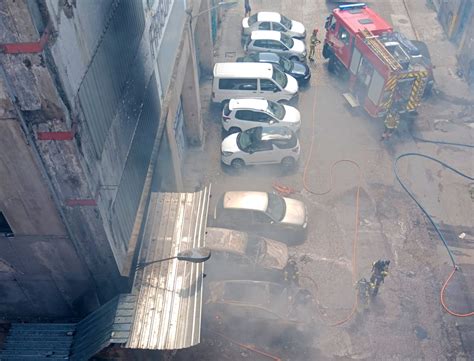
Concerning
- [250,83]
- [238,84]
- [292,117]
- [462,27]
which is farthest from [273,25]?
[462,27]

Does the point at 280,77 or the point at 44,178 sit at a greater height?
the point at 44,178

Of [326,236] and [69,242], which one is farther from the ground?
[69,242]

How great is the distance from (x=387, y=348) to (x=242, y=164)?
8532 mm

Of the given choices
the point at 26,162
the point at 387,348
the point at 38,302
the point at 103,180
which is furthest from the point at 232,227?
the point at 26,162

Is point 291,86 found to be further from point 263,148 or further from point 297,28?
point 297,28

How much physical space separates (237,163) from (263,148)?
1.24 meters

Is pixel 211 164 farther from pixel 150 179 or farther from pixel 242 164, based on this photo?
pixel 150 179

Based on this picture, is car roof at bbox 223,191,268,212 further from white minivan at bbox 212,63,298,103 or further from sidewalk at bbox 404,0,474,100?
sidewalk at bbox 404,0,474,100

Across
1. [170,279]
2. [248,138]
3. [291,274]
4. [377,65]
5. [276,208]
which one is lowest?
[291,274]

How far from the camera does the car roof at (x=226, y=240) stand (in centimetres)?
1302

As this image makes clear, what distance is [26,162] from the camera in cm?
634

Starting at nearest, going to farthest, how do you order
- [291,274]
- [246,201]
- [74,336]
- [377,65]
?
[74,336] < [291,274] < [246,201] < [377,65]

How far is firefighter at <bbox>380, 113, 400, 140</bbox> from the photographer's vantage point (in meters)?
18.0

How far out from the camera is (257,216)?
560 inches
